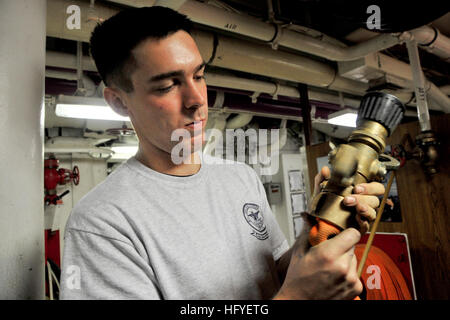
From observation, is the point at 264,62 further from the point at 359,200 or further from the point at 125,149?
the point at 125,149

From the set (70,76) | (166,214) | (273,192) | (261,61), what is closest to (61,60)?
(70,76)

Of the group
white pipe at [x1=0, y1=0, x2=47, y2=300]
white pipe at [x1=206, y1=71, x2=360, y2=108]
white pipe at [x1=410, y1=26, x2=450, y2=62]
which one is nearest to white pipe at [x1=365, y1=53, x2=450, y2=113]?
white pipe at [x1=410, y1=26, x2=450, y2=62]

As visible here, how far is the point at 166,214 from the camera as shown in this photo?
776 millimetres

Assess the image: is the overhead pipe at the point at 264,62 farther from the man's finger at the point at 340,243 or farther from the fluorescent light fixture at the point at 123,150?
the fluorescent light fixture at the point at 123,150

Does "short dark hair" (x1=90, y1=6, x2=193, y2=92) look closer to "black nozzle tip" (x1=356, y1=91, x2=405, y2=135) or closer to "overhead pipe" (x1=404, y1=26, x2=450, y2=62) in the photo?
"black nozzle tip" (x1=356, y1=91, x2=405, y2=135)

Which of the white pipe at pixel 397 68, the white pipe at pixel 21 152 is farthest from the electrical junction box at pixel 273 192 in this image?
the white pipe at pixel 21 152

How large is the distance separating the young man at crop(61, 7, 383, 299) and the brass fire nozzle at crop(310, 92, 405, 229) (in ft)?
0.12

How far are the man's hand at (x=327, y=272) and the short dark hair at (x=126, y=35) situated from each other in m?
0.62

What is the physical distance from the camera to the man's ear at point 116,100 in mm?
867

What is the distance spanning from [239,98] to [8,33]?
8.12ft

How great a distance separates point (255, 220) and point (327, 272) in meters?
0.38
